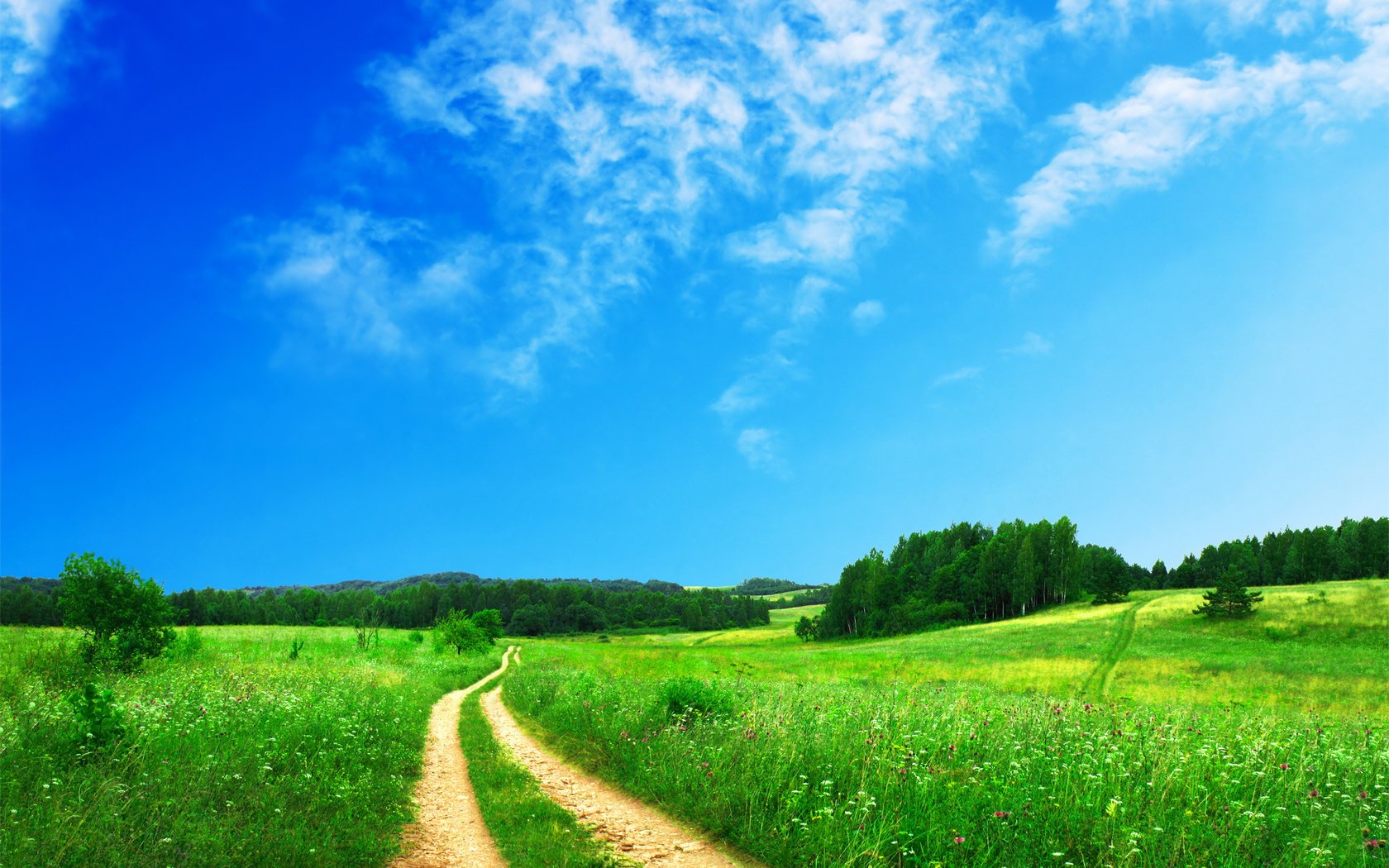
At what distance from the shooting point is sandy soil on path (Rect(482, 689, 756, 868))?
805 centimetres

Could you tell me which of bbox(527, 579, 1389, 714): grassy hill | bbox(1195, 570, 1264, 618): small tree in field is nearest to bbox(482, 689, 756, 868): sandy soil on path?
bbox(527, 579, 1389, 714): grassy hill

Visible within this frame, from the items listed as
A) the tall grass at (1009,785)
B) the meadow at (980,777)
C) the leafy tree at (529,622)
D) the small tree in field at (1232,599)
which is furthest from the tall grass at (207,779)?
the leafy tree at (529,622)

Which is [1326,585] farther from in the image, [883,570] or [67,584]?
[67,584]

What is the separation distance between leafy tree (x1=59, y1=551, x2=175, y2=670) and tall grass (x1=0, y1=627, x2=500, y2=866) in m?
6.07

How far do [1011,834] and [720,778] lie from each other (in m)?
3.97

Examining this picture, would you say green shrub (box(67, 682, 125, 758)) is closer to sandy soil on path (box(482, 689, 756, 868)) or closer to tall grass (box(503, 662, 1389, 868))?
sandy soil on path (box(482, 689, 756, 868))

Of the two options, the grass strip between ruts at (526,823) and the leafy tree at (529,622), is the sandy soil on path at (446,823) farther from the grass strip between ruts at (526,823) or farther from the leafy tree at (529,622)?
the leafy tree at (529,622)

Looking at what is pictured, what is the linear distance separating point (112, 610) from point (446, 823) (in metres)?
19.1

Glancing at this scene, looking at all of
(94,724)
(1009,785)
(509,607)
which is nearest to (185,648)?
(94,724)

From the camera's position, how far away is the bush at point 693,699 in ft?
45.0

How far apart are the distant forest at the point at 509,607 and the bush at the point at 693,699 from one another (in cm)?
12160

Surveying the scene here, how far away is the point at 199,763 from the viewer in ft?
27.7

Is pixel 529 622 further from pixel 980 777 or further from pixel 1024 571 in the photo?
pixel 980 777

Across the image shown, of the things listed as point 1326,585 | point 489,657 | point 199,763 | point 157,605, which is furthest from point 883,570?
point 199,763
